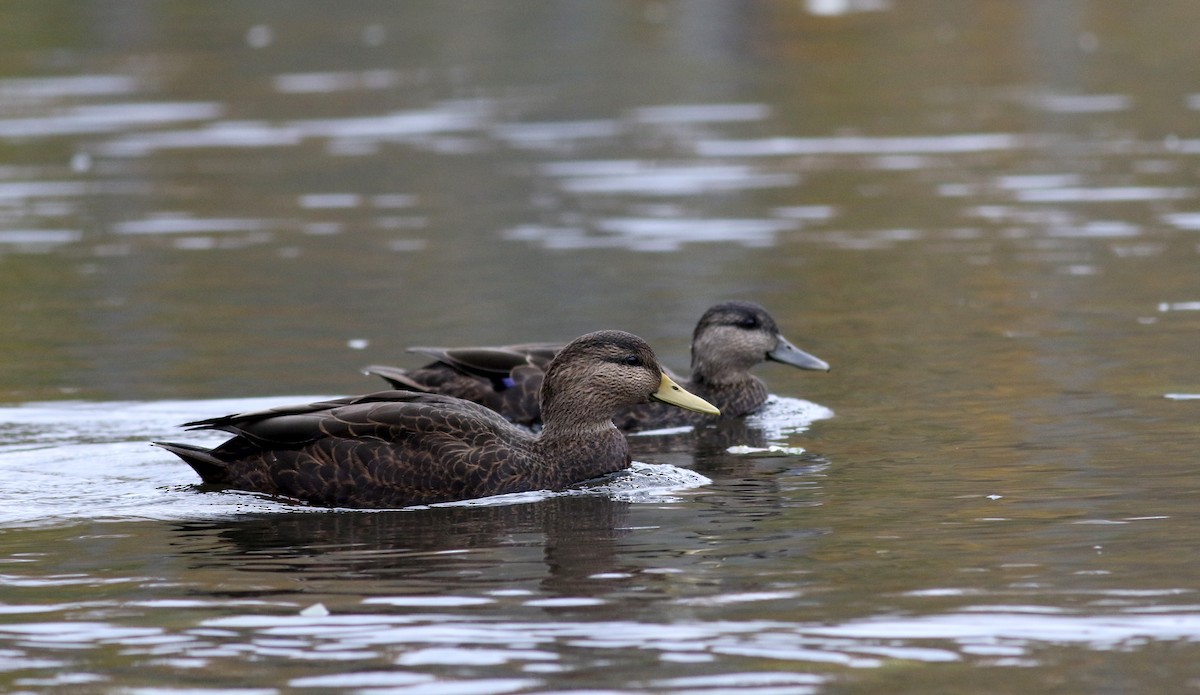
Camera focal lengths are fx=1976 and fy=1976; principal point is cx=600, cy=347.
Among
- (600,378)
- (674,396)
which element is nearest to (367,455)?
(600,378)

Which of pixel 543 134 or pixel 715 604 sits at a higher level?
pixel 543 134

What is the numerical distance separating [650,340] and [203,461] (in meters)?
5.30

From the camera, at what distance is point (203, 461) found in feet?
32.8

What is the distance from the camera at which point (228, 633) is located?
741cm

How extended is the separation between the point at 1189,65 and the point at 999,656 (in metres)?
27.7

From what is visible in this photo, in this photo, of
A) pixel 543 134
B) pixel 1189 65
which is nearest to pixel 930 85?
pixel 1189 65

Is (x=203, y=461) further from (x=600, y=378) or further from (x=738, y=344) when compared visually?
(x=738, y=344)

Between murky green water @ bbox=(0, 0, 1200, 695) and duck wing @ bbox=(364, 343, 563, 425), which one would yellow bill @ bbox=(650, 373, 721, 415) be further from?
duck wing @ bbox=(364, 343, 563, 425)

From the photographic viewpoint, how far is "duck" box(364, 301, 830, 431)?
1228cm

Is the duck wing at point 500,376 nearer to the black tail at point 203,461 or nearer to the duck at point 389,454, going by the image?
the duck at point 389,454

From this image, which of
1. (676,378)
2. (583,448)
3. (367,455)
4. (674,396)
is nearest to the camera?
(367,455)

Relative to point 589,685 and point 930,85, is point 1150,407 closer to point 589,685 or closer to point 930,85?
point 589,685

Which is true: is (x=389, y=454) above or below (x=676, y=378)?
below

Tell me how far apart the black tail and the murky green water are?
0.64 feet
